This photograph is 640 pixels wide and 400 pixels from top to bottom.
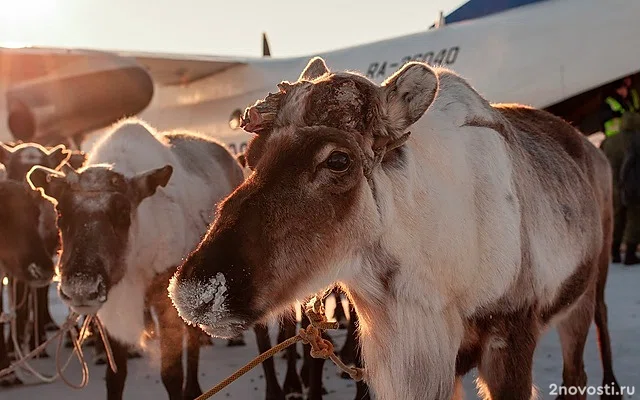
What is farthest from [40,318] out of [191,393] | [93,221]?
[93,221]

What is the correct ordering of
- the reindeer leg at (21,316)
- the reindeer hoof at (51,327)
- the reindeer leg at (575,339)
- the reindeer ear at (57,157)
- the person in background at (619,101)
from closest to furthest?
1. the reindeer leg at (575,339)
2. the reindeer ear at (57,157)
3. the reindeer leg at (21,316)
4. the reindeer hoof at (51,327)
5. the person in background at (619,101)

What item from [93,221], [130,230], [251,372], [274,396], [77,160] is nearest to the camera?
[93,221]

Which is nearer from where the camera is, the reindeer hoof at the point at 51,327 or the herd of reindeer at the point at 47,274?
the herd of reindeer at the point at 47,274

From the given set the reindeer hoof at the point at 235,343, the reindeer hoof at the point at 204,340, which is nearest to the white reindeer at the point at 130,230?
the reindeer hoof at the point at 204,340

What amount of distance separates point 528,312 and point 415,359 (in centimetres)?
57

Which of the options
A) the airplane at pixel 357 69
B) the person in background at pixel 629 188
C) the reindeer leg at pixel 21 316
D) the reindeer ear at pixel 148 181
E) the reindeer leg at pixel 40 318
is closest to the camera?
the reindeer ear at pixel 148 181

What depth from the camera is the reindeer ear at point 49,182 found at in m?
4.20

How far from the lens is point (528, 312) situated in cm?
277

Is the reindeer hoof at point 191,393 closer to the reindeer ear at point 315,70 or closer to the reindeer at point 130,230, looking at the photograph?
the reindeer at point 130,230

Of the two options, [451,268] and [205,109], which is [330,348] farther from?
[205,109]

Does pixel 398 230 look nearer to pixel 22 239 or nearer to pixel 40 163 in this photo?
pixel 22 239

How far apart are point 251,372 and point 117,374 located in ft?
6.06

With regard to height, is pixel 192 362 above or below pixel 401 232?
below

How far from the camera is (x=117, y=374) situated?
4.74m
